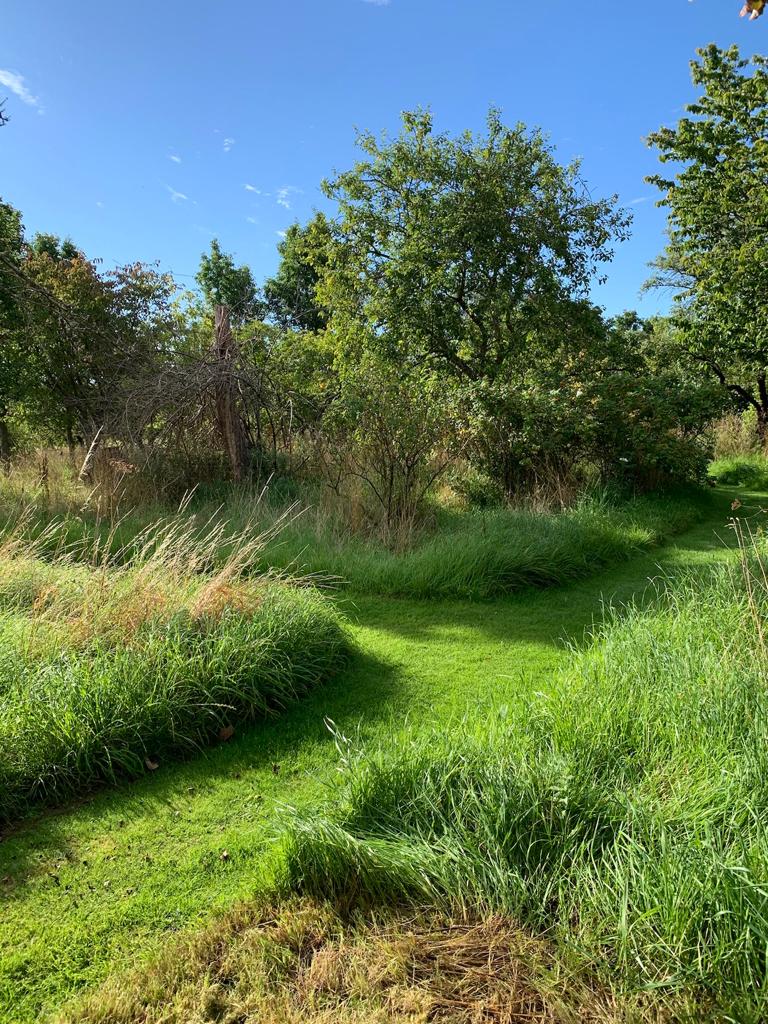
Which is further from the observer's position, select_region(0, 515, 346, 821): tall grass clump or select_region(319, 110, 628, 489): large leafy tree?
select_region(319, 110, 628, 489): large leafy tree

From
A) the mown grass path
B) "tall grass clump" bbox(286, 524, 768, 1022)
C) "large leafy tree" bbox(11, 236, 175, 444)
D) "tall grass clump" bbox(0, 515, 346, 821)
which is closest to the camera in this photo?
"tall grass clump" bbox(286, 524, 768, 1022)

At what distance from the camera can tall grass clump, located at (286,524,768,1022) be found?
174cm

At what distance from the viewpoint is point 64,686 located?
3.36 metres

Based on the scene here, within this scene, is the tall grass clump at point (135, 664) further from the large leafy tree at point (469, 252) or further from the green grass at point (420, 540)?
the large leafy tree at point (469, 252)

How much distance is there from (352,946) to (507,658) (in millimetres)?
2777

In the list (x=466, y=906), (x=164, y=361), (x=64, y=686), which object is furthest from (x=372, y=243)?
(x=466, y=906)

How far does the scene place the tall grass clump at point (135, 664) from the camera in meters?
3.12

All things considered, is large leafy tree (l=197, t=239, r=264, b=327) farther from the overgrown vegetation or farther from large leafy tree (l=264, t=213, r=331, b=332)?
the overgrown vegetation

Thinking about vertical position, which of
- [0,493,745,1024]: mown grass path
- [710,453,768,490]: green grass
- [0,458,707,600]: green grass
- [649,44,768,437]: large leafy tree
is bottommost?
[0,493,745,1024]: mown grass path

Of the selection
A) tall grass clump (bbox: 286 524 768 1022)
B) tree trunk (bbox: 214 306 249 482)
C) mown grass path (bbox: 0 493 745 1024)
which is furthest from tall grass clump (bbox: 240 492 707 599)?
tall grass clump (bbox: 286 524 768 1022)

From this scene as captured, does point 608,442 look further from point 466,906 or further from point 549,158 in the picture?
point 466,906

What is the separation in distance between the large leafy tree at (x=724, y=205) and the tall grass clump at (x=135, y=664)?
13670 millimetres

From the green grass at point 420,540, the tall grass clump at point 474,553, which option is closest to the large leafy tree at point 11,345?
the green grass at point 420,540

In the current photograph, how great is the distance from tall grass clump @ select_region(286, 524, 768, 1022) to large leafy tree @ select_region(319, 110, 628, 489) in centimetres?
822
